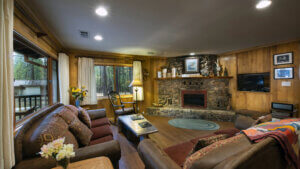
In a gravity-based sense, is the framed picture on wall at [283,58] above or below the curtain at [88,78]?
above

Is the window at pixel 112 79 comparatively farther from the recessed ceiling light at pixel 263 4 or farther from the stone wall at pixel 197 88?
the recessed ceiling light at pixel 263 4

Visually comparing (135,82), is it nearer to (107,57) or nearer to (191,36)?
(107,57)

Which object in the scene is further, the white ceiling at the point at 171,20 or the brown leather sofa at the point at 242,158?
the white ceiling at the point at 171,20

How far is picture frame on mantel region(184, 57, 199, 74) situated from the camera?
4767 mm

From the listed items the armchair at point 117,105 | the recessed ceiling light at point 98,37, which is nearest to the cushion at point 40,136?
the recessed ceiling light at point 98,37

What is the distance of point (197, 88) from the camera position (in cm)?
482

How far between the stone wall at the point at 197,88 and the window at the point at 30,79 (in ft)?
12.2

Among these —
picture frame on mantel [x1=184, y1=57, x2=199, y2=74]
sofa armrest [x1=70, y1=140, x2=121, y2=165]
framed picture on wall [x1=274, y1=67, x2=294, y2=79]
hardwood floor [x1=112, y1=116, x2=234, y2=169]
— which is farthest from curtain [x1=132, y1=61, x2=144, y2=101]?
framed picture on wall [x1=274, y1=67, x2=294, y2=79]

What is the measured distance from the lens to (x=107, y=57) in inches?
168

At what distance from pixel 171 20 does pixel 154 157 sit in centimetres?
203

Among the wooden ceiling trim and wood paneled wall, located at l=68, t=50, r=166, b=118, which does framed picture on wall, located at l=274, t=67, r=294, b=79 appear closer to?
wood paneled wall, located at l=68, t=50, r=166, b=118

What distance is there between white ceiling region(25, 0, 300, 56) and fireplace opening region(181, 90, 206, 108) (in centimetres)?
240

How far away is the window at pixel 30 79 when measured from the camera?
174 cm

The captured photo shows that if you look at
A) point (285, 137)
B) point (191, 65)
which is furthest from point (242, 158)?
point (191, 65)
